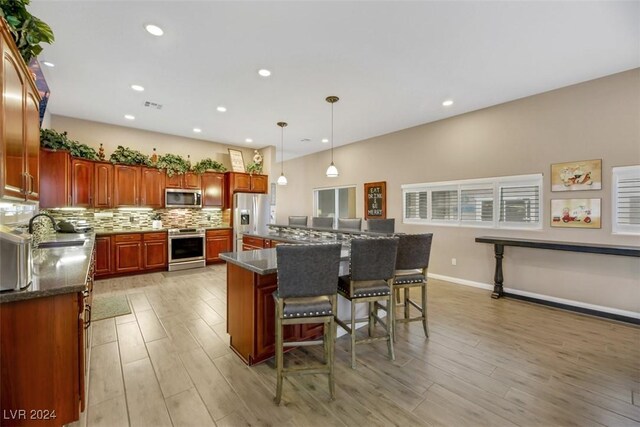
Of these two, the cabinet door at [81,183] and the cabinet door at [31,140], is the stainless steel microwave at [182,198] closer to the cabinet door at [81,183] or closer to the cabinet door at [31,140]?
the cabinet door at [81,183]

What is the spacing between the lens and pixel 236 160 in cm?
678

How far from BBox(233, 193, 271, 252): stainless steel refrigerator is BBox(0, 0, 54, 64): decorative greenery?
447 centimetres

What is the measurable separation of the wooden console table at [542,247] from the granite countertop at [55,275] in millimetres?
4771

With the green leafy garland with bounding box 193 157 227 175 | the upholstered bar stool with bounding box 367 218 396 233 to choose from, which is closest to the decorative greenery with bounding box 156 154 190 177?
the green leafy garland with bounding box 193 157 227 175

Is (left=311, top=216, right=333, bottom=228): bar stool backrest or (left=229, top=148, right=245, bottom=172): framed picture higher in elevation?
(left=229, top=148, right=245, bottom=172): framed picture

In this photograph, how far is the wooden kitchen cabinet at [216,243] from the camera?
6090 mm

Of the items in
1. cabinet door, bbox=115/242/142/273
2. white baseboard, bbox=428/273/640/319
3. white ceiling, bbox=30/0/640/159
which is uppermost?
white ceiling, bbox=30/0/640/159

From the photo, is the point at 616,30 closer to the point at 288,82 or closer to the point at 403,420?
the point at 288,82

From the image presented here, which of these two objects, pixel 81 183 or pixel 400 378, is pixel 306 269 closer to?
pixel 400 378

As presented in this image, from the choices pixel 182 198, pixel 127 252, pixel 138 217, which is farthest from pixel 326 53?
pixel 138 217

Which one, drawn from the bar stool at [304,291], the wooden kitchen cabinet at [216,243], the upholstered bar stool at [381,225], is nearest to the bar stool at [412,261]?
the bar stool at [304,291]

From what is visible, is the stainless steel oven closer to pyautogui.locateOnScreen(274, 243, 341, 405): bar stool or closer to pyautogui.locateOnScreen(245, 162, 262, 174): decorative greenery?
Answer: pyautogui.locateOnScreen(245, 162, 262, 174): decorative greenery

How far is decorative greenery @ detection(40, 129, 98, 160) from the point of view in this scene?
4252mm

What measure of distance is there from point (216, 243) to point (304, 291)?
15.9 feet
